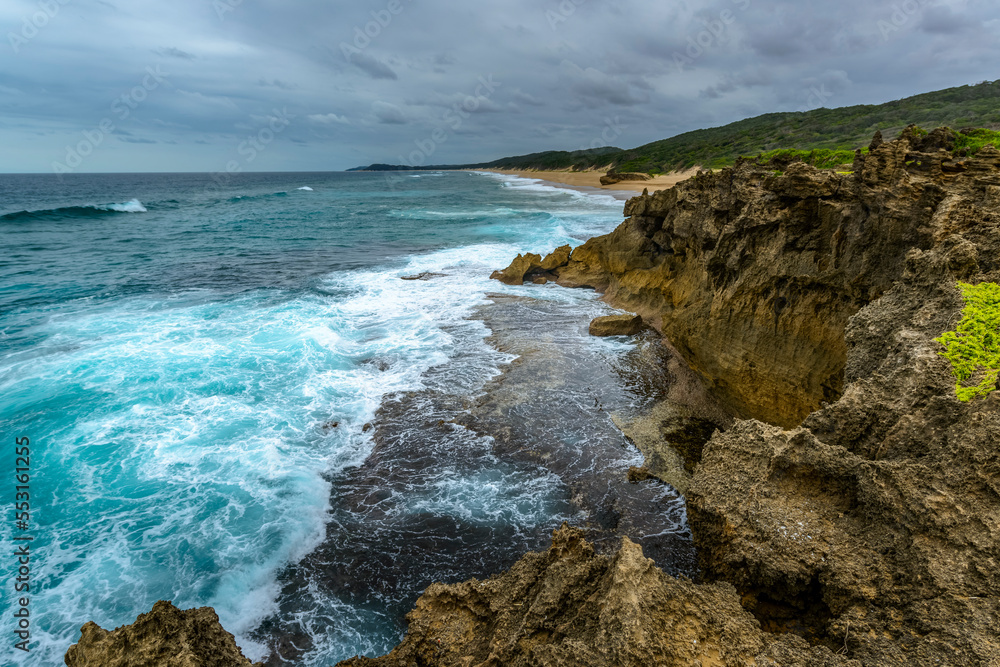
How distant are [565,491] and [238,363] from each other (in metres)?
9.79

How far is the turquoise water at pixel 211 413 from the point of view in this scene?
274 inches

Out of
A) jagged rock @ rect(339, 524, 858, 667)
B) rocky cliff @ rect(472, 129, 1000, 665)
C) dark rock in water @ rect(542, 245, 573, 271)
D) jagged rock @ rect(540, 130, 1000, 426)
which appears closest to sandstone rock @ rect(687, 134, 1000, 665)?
rocky cliff @ rect(472, 129, 1000, 665)

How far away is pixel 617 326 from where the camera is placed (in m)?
15.1

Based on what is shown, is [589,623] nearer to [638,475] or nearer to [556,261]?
[638,475]

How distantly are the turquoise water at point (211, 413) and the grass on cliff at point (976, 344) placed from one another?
5.32 metres

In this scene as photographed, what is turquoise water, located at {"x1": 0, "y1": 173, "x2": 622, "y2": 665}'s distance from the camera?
6953mm

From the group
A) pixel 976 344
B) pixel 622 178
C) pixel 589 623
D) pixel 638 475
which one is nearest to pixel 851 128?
pixel 622 178

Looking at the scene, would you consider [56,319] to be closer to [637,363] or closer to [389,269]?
[389,269]

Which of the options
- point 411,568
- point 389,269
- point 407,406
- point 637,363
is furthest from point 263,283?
point 411,568

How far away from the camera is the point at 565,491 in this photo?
830cm

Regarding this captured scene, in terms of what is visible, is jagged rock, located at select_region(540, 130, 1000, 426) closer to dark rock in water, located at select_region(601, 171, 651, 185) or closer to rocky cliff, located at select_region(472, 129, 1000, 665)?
rocky cliff, located at select_region(472, 129, 1000, 665)

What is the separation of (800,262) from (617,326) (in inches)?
261

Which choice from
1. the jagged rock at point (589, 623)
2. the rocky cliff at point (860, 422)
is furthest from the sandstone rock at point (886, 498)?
the jagged rock at point (589, 623)

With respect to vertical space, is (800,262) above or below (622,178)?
above
